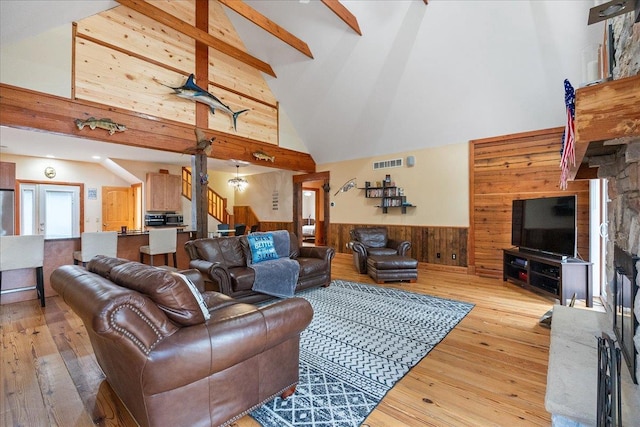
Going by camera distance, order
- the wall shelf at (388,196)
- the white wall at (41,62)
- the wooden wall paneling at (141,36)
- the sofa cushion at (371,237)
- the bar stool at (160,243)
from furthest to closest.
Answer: the wall shelf at (388,196)
the sofa cushion at (371,237)
the bar stool at (160,243)
the wooden wall paneling at (141,36)
the white wall at (41,62)

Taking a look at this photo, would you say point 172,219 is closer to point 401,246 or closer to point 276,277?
point 276,277

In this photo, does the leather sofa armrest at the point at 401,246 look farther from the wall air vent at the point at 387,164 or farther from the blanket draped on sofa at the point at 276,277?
the blanket draped on sofa at the point at 276,277

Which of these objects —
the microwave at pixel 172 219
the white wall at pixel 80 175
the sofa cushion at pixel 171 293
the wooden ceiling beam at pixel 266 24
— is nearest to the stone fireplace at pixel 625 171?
the sofa cushion at pixel 171 293

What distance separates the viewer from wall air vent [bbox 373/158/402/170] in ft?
20.4

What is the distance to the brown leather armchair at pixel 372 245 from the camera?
5152 millimetres

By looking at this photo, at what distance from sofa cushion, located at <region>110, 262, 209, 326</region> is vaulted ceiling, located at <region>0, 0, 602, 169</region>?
3.52 m

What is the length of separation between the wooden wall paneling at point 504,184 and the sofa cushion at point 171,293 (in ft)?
16.8

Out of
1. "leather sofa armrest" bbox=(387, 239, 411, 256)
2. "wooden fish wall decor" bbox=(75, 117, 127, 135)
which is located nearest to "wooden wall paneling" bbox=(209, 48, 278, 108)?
"wooden fish wall decor" bbox=(75, 117, 127, 135)

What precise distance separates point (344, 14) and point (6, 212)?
663 centimetres

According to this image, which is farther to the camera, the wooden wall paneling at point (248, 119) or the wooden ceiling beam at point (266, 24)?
the wooden wall paneling at point (248, 119)

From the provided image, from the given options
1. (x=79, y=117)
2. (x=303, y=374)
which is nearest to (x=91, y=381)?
(x=303, y=374)

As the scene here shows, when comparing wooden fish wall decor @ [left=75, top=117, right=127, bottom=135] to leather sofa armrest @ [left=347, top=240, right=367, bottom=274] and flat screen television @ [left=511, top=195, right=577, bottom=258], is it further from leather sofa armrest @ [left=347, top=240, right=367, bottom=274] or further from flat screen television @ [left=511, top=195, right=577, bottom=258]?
flat screen television @ [left=511, top=195, right=577, bottom=258]

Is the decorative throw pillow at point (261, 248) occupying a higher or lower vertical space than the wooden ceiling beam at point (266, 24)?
lower

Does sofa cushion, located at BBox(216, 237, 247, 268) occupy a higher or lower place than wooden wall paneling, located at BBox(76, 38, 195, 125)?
lower
